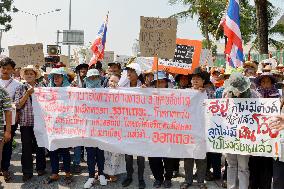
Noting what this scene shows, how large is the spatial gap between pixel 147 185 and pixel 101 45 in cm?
534

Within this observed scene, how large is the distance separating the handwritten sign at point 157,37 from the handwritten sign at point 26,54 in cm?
211

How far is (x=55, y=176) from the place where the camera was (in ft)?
22.2

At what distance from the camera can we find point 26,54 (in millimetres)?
7527

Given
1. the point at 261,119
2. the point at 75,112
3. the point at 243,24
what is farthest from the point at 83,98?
the point at 243,24

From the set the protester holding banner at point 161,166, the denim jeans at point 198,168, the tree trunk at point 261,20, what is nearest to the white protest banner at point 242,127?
the denim jeans at point 198,168

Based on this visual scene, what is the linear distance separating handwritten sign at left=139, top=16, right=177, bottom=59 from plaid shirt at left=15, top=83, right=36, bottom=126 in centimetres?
200

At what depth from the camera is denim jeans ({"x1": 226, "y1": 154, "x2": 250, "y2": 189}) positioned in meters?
5.48

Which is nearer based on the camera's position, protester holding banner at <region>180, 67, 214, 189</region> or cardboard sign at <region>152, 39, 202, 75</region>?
protester holding banner at <region>180, 67, 214, 189</region>

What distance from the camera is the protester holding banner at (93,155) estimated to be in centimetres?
650

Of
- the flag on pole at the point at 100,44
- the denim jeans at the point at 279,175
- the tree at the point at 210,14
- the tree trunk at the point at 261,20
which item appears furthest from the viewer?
the tree at the point at 210,14

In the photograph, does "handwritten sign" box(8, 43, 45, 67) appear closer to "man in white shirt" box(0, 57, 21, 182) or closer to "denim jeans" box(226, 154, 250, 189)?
"man in white shirt" box(0, 57, 21, 182)

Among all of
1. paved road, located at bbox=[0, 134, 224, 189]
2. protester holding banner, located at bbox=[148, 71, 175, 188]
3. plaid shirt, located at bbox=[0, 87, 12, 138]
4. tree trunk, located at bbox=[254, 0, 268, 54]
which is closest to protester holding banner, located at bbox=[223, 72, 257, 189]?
paved road, located at bbox=[0, 134, 224, 189]

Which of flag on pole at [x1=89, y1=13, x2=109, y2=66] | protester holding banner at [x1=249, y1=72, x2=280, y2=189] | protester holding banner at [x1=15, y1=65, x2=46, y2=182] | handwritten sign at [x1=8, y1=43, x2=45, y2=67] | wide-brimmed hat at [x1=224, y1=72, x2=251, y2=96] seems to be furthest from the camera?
flag on pole at [x1=89, y1=13, x2=109, y2=66]

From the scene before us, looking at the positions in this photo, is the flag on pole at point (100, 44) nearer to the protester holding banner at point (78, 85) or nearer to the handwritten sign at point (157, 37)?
the protester holding banner at point (78, 85)
